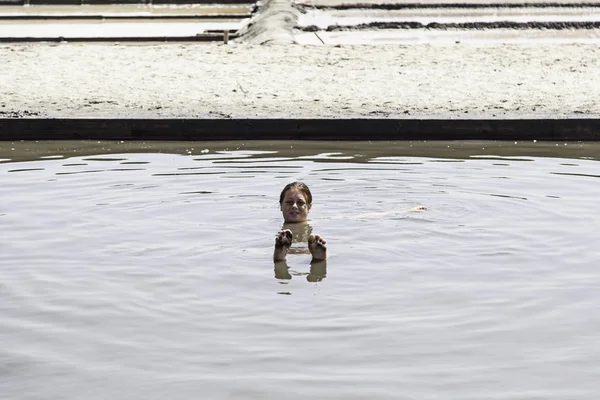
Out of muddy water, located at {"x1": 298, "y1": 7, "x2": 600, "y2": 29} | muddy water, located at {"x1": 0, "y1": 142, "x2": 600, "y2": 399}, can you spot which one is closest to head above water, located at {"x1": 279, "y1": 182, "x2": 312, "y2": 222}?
muddy water, located at {"x1": 0, "y1": 142, "x2": 600, "y2": 399}

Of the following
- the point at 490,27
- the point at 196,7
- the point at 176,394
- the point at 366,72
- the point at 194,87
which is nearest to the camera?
the point at 176,394

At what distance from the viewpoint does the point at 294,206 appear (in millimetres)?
7992

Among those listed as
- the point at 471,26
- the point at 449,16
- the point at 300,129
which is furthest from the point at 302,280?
the point at 449,16

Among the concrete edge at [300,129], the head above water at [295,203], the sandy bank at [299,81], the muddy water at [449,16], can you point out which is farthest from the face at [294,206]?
the muddy water at [449,16]

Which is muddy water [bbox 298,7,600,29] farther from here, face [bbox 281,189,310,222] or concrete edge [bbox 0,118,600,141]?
face [bbox 281,189,310,222]

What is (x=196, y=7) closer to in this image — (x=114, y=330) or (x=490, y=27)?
(x=490, y=27)

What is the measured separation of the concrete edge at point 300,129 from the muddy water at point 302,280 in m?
1.01

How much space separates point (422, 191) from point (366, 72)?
23.1 feet

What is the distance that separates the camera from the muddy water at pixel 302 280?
488cm

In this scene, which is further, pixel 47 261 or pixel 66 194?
pixel 66 194

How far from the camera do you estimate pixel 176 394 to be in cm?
464

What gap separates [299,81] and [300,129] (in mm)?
3411

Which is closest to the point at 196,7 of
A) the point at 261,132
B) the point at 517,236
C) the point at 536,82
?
the point at 536,82

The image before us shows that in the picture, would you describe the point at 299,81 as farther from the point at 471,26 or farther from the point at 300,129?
the point at 471,26
